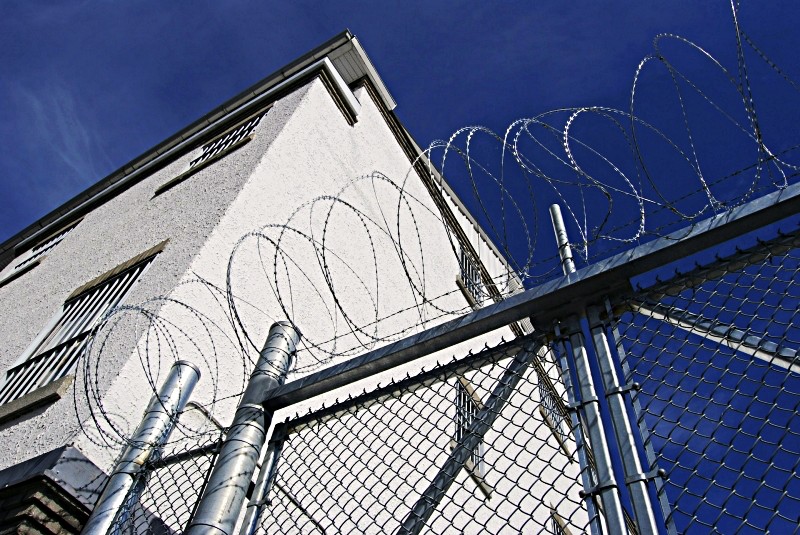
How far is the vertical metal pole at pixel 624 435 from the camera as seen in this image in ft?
5.63

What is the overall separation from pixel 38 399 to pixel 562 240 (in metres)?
4.32

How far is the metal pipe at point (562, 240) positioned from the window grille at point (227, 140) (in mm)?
6551

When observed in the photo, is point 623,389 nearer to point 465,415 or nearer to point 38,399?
point 465,415

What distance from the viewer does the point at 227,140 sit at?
991 cm

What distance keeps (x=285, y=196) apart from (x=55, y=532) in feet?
14.9

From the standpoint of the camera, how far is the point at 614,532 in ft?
5.64

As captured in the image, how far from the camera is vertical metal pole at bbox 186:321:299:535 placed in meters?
2.35

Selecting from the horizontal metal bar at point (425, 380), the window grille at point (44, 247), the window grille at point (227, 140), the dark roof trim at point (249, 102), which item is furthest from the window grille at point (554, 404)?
the window grille at point (44, 247)

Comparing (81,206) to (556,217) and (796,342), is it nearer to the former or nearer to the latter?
(556,217)

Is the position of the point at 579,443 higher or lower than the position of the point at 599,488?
higher

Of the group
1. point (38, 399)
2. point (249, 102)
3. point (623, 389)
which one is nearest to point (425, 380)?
point (623, 389)

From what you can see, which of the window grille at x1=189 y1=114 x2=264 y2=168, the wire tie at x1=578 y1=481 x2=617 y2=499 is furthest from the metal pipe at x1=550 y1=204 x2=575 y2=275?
the window grille at x1=189 y1=114 x2=264 y2=168

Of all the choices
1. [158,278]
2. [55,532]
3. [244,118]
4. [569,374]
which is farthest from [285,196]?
[569,374]

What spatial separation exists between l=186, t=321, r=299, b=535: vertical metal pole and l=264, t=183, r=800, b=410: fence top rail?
95 millimetres
